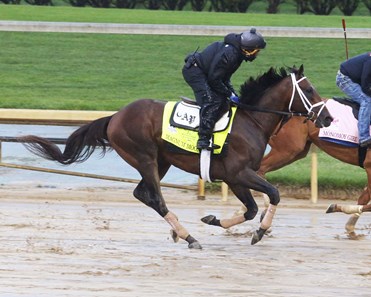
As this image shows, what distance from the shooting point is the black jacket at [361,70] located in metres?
10.3

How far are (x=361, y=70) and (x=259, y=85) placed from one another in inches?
56.3

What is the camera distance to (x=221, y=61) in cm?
910

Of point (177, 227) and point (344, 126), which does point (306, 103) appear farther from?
point (177, 227)

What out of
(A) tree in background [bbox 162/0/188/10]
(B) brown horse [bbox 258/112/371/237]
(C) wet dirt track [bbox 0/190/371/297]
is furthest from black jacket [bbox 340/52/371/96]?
(A) tree in background [bbox 162/0/188/10]

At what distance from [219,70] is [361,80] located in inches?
74.8

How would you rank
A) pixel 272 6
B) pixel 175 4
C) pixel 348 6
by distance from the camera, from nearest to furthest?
pixel 348 6
pixel 272 6
pixel 175 4

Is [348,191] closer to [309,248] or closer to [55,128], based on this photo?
[309,248]

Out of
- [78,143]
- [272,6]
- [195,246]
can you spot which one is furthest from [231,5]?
[195,246]

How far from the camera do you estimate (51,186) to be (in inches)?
500

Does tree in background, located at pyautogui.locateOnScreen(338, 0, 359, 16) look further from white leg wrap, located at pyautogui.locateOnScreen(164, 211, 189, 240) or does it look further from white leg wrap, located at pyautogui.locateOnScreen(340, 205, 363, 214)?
white leg wrap, located at pyautogui.locateOnScreen(164, 211, 189, 240)

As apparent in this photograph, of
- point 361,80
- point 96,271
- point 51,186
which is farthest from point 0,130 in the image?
point 96,271

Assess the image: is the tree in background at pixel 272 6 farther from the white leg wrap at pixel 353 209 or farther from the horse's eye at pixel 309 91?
the horse's eye at pixel 309 91

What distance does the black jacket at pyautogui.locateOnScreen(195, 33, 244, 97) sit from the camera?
9.08m

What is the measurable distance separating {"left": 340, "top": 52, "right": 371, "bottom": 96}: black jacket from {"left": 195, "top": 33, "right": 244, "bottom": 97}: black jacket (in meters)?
1.63
